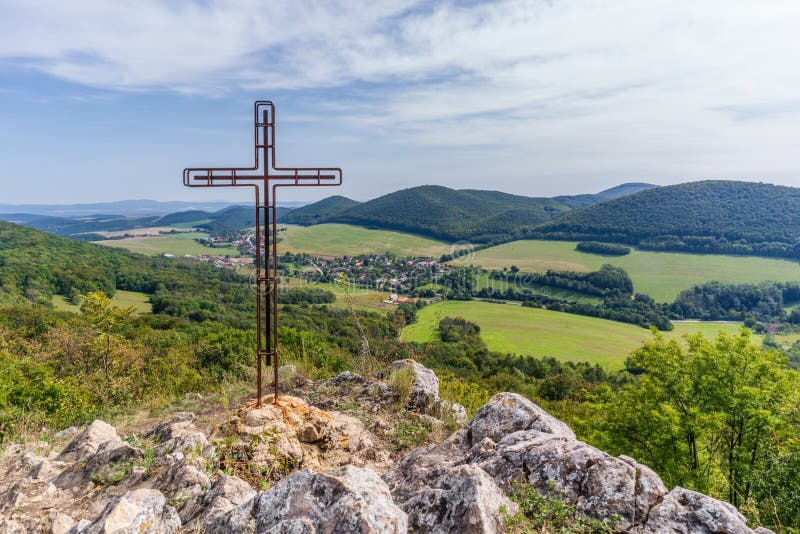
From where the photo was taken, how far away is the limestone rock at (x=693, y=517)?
3.20 meters

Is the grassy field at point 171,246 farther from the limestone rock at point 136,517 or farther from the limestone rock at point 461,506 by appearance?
the limestone rock at point 461,506

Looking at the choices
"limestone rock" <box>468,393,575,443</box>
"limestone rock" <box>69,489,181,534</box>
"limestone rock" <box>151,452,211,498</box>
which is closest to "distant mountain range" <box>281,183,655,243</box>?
"limestone rock" <box>468,393,575,443</box>

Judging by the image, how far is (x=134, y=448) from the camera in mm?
5012

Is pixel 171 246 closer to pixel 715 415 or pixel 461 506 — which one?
pixel 715 415

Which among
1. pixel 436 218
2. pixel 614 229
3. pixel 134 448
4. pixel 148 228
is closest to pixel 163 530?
pixel 134 448

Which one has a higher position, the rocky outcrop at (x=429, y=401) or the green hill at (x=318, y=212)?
the green hill at (x=318, y=212)

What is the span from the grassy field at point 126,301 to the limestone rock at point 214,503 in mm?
50453

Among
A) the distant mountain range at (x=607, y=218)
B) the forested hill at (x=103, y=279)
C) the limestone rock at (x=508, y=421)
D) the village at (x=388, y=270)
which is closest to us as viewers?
the limestone rock at (x=508, y=421)

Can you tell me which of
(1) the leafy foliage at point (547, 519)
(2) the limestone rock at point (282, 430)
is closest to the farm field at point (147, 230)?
(2) the limestone rock at point (282, 430)

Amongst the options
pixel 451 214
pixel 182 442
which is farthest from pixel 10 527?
pixel 451 214

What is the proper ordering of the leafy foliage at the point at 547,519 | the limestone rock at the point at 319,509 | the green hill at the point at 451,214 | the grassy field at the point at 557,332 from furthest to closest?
the green hill at the point at 451,214 → the grassy field at the point at 557,332 → the leafy foliage at the point at 547,519 → the limestone rock at the point at 319,509

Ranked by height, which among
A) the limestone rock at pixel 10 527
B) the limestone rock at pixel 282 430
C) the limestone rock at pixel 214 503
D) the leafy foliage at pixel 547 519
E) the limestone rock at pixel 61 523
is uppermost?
the leafy foliage at pixel 547 519

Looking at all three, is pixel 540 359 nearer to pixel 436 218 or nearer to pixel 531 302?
pixel 531 302

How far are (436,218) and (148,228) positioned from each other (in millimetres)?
127668
